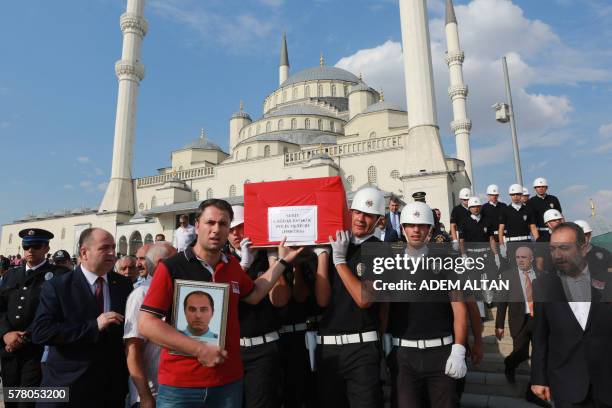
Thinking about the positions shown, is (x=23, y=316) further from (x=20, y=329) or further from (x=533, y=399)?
(x=533, y=399)

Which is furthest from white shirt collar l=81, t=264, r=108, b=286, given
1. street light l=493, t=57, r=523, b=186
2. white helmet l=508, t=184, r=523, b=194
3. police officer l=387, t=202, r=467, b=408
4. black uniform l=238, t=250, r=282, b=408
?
street light l=493, t=57, r=523, b=186

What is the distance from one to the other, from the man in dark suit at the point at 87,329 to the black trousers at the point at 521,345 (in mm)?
4217

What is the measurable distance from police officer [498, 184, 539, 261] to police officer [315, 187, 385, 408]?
5.01 m

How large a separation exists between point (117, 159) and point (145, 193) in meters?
4.78

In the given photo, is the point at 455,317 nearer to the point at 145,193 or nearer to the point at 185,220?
the point at 185,220

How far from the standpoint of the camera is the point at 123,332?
3160 millimetres

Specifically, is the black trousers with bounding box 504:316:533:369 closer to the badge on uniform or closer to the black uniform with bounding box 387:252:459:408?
the black uniform with bounding box 387:252:459:408

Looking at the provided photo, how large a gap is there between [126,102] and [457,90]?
28.8 metres

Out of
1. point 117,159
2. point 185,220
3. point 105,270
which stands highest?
point 117,159

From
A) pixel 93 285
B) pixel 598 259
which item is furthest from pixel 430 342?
pixel 93 285

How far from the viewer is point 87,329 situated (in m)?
2.84

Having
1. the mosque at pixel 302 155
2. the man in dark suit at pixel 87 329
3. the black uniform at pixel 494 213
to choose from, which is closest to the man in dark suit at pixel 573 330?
the man in dark suit at pixel 87 329

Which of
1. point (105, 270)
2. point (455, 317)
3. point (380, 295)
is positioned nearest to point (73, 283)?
point (105, 270)

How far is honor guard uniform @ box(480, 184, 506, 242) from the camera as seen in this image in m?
7.56
